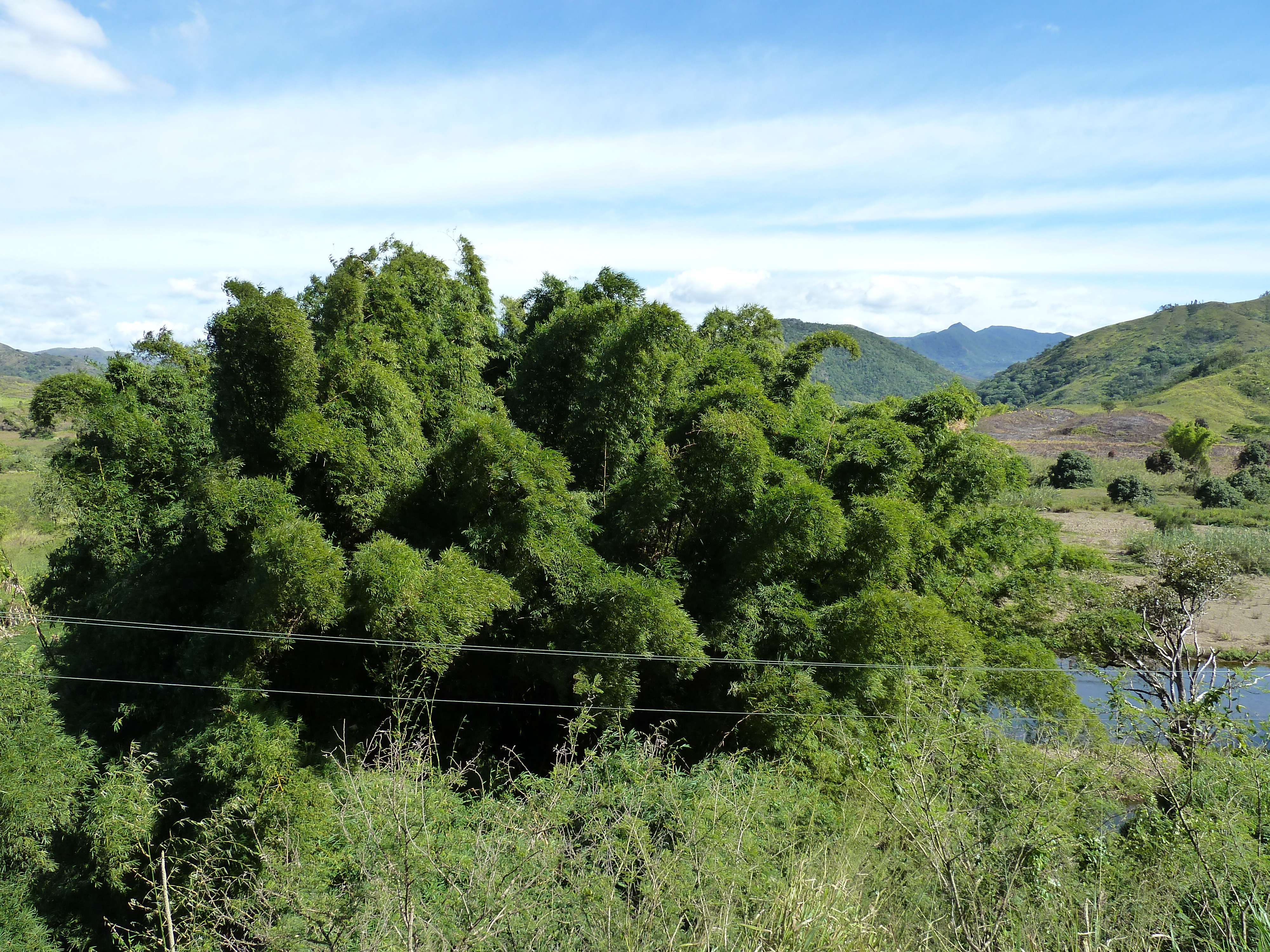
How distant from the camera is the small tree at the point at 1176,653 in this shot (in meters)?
4.82

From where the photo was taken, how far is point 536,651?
6883 millimetres

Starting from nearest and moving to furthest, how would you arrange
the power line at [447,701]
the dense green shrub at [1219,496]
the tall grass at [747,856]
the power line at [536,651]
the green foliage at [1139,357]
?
the tall grass at [747,856]
the power line at [536,651]
the power line at [447,701]
the dense green shrub at [1219,496]
the green foliage at [1139,357]

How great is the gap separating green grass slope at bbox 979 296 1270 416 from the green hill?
7.61m

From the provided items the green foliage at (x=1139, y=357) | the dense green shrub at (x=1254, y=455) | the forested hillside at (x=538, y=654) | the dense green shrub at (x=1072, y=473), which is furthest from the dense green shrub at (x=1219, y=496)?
the green foliage at (x=1139, y=357)

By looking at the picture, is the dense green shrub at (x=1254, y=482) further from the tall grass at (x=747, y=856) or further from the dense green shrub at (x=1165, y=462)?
the tall grass at (x=747, y=856)

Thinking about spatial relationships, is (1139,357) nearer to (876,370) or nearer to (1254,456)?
(876,370)

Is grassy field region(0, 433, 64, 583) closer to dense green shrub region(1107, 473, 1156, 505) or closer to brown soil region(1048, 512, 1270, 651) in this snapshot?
brown soil region(1048, 512, 1270, 651)

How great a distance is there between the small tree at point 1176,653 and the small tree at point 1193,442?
25.2 metres

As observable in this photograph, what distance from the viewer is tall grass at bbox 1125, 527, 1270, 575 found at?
20.0 metres

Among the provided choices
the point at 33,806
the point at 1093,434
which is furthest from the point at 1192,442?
the point at 33,806

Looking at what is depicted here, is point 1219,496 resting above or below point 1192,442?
below

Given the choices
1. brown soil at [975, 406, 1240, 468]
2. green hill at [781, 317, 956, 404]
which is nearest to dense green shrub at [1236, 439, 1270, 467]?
brown soil at [975, 406, 1240, 468]

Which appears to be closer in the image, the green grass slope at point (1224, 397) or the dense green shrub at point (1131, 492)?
the dense green shrub at point (1131, 492)

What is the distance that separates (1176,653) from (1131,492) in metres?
25.8
